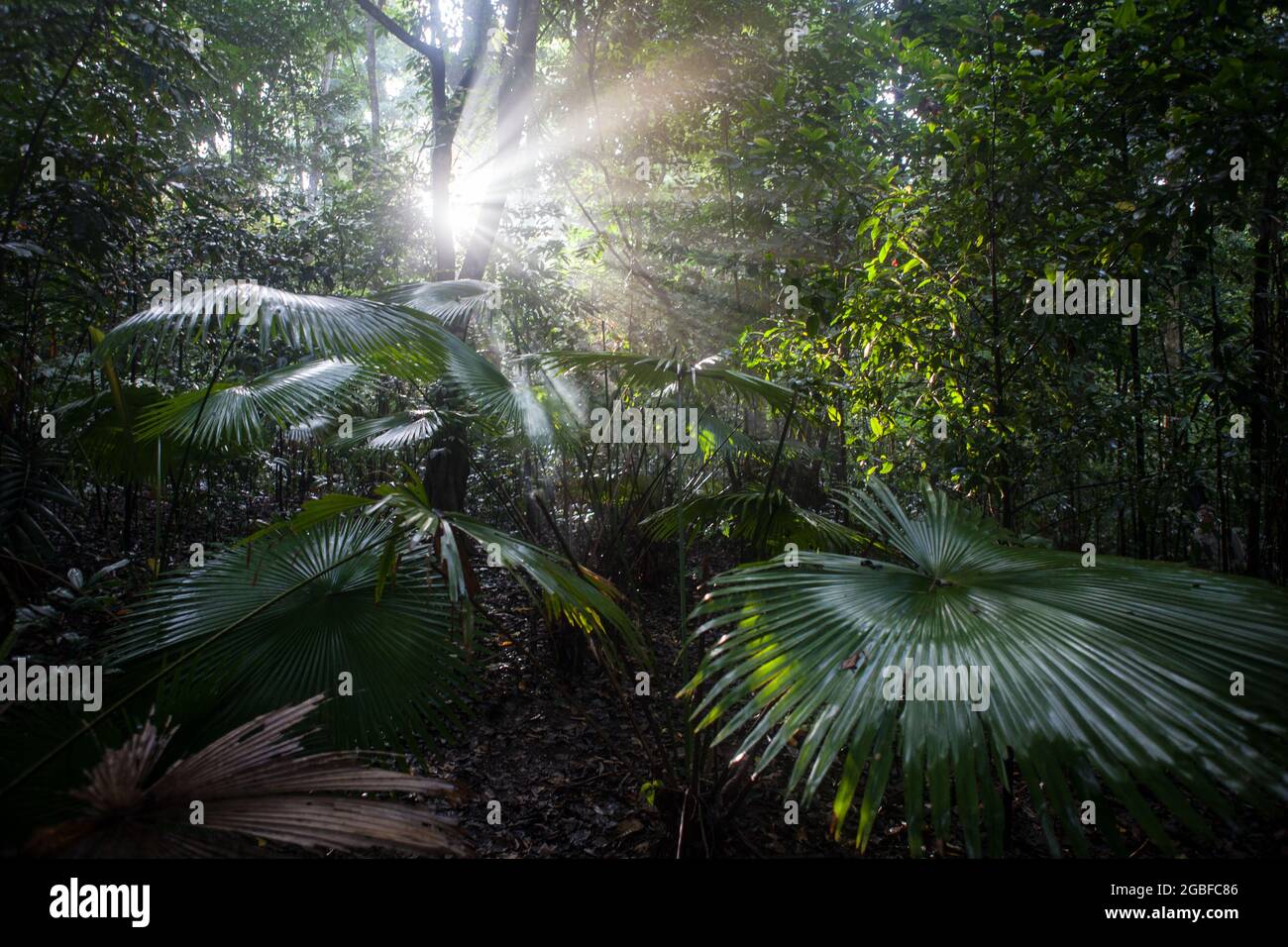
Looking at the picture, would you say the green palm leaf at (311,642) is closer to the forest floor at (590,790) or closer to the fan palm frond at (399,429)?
the forest floor at (590,790)

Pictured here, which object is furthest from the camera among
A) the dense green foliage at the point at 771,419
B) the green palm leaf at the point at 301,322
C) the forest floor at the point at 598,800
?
the forest floor at the point at 598,800

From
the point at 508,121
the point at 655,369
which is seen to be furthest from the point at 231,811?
the point at 508,121

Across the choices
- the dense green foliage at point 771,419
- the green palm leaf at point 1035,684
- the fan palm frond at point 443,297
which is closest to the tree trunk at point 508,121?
the dense green foliage at point 771,419

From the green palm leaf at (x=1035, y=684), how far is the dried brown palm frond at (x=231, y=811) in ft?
1.65

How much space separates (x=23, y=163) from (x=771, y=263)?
9.90 feet

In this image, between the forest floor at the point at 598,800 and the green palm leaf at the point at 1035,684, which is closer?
the green palm leaf at the point at 1035,684

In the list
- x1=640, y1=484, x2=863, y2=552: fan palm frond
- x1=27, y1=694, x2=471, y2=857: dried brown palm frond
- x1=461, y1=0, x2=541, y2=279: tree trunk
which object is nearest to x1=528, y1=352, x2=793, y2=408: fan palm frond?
x1=640, y1=484, x2=863, y2=552: fan palm frond

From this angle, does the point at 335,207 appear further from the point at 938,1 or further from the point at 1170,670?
the point at 1170,670

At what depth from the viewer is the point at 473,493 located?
635 centimetres

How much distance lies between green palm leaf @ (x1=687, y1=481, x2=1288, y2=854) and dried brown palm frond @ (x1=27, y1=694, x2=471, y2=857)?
50 cm

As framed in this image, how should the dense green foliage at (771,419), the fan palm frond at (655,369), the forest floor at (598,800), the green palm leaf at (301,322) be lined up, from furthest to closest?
1. the forest floor at (598,800)
2. the fan palm frond at (655,369)
3. the green palm leaf at (301,322)
4. the dense green foliage at (771,419)

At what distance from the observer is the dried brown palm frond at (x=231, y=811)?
79cm

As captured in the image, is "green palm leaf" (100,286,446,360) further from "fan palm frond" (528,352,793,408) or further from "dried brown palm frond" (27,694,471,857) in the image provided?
"dried brown palm frond" (27,694,471,857)
